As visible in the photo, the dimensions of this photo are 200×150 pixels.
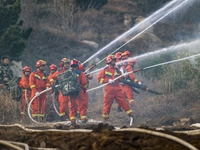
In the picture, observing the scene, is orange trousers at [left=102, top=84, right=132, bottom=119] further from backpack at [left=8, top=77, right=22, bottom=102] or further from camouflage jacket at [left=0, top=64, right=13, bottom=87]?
camouflage jacket at [left=0, top=64, right=13, bottom=87]

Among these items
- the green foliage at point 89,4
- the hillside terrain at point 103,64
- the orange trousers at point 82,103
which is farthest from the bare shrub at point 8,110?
the green foliage at point 89,4

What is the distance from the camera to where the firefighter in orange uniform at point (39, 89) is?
1511 cm

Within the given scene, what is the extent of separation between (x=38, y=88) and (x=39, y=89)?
0.13 ft

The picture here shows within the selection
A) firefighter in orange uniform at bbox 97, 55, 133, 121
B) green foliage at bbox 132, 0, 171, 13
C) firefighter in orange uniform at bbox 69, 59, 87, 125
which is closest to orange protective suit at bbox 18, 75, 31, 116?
firefighter in orange uniform at bbox 69, 59, 87, 125

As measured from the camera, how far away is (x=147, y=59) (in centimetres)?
2378

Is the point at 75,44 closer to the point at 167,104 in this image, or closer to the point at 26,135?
the point at 167,104

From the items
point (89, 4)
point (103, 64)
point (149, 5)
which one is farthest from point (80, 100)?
point (149, 5)

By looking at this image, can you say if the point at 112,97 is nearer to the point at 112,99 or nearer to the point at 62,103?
the point at 112,99

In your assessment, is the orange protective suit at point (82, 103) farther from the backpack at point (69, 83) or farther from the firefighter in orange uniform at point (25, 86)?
the firefighter in orange uniform at point (25, 86)

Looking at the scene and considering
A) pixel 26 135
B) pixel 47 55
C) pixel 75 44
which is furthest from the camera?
pixel 75 44

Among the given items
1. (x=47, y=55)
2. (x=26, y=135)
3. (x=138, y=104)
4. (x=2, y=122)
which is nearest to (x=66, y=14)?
(x=47, y=55)

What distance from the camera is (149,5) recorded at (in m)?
38.5

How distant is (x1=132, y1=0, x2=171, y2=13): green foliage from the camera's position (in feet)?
122

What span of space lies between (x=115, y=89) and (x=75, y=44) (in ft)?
46.5
